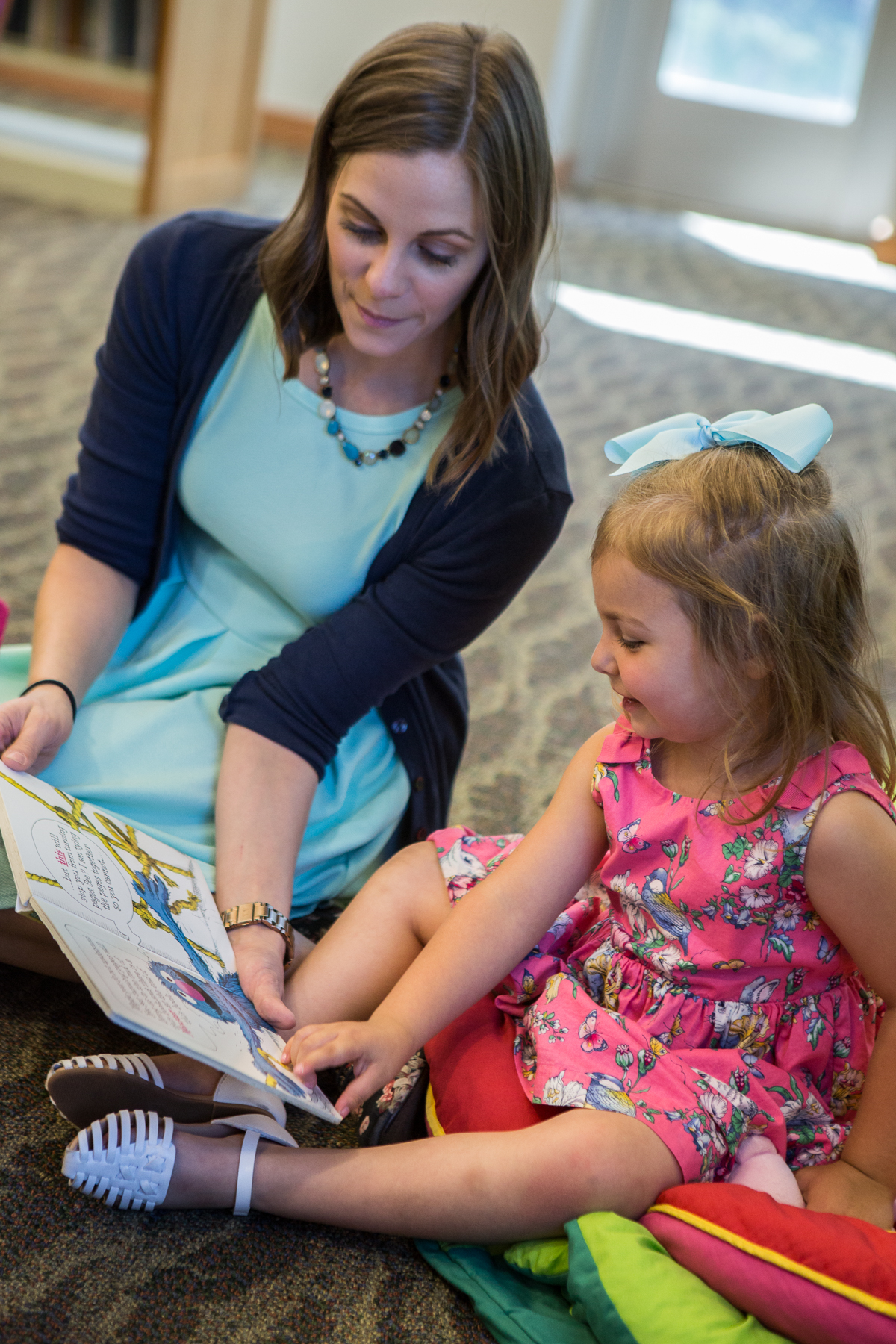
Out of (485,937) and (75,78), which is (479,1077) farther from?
(75,78)

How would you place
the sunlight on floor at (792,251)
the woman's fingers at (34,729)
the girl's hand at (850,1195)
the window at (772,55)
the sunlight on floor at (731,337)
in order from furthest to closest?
the window at (772,55) → the sunlight on floor at (792,251) → the sunlight on floor at (731,337) → the woman's fingers at (34,729) → the girl's hand at (850,1195)

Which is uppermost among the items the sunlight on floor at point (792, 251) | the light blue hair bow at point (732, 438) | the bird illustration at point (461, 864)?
the light blue hair bow at point (732, 438)

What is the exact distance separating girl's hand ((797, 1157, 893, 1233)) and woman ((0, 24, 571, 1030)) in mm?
442

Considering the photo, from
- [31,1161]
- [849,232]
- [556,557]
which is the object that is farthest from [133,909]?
[849,232]

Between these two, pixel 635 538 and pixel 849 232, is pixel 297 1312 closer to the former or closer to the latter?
pixel 635 538

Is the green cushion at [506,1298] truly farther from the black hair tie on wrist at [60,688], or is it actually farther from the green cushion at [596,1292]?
the black hair tie on wrist at [60,688]

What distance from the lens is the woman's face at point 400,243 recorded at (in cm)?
99

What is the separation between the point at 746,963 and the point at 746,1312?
23cm

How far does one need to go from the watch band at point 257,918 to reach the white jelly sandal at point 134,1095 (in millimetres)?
126

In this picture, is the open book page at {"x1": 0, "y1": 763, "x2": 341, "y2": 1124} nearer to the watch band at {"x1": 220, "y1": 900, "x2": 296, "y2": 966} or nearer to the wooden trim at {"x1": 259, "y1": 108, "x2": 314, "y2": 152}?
the watch band at {"x1": 220, "y1": 900, "x2": 296, "y2": 966}

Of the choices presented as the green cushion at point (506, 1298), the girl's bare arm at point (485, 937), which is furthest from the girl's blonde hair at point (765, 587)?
the green cushion at point (506, 1298)

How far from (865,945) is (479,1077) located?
299 millimetres

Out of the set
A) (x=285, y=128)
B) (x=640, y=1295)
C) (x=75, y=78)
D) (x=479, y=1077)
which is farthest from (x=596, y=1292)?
(x=285, y=128)

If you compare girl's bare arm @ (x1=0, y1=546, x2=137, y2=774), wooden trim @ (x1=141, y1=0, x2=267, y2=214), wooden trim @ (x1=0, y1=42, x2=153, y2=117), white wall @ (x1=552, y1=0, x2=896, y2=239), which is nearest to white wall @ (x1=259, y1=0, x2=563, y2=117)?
white wall @ (x1=552, y1=0, x2=896, y2=239)
